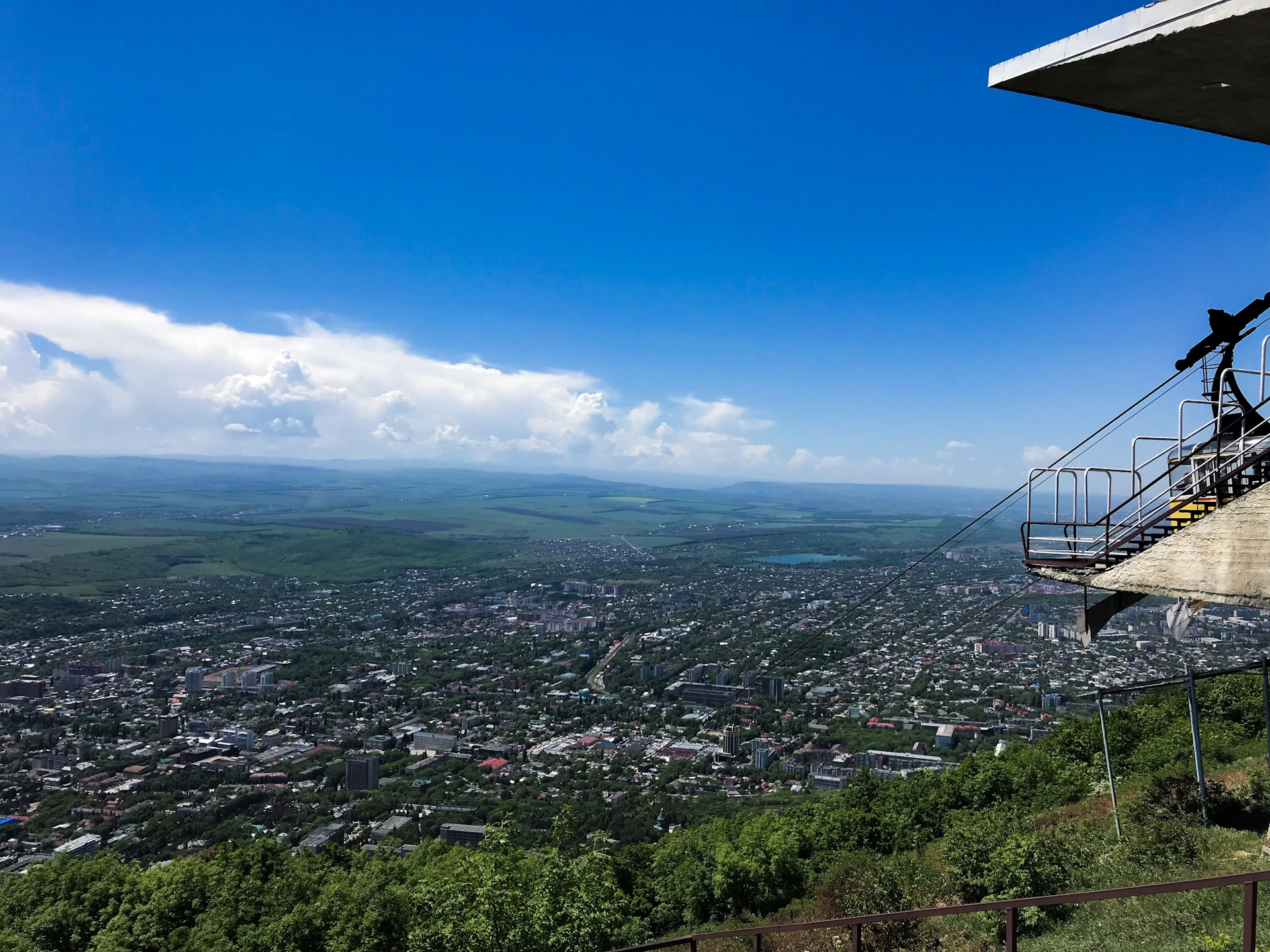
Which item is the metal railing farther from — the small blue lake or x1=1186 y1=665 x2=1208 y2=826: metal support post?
the small blue lake

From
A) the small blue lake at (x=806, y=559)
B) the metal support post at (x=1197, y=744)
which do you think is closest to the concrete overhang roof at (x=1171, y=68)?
the metal support post at (x=1197, y=744)

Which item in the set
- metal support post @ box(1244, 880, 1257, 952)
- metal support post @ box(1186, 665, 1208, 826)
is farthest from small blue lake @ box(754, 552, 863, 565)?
metal support post @ box(1244, 880, 1257, 952)

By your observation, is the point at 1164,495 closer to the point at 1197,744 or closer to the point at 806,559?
the point at 1197,744

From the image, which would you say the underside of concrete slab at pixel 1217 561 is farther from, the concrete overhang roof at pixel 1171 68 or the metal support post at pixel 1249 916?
the metal support post at pixel 1249 916

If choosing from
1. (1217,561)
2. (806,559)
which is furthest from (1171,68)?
(806,559)

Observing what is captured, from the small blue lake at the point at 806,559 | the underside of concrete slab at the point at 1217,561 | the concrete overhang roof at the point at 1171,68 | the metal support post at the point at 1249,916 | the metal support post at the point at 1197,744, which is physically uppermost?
the concrete overhang roof at the point at 1171,68

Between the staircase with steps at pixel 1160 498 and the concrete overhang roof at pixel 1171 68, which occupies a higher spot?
the concrete overhang roof at pixel 1171 68
